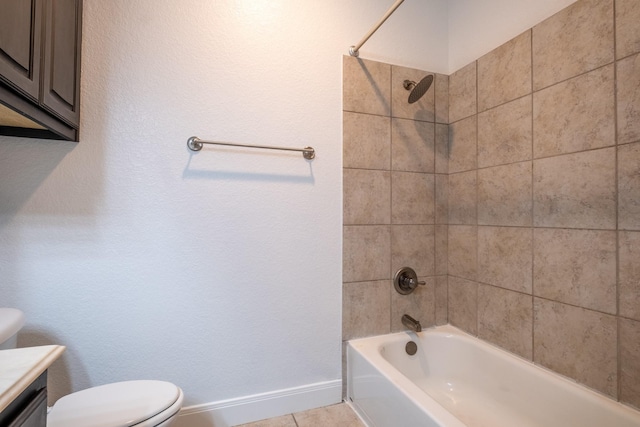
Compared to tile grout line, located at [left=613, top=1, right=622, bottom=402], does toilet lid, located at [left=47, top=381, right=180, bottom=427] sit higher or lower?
lower

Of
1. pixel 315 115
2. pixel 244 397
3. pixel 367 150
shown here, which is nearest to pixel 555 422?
pixel 244 397

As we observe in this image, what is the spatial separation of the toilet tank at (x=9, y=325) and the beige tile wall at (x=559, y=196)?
6.74 feet

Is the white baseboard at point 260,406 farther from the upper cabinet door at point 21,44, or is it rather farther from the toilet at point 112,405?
the upper cabinet door at point 21,44

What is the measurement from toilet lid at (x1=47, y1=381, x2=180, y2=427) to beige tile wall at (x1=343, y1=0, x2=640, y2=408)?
0.91m

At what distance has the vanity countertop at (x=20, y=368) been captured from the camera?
514 mm

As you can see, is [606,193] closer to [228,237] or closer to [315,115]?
[315,115]

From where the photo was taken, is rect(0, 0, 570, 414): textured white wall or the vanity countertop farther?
rect(0, 0, 570, 414): textured white wall

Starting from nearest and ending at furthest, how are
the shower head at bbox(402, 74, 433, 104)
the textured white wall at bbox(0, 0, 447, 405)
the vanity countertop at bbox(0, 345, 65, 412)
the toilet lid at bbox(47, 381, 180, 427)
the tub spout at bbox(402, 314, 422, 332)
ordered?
the vanity countertop at bbox(0, 345, 65, 412)
the toilet lid at bbox(47, 381, 180, 427)
the textured white wall at bbox(0, 0, 447, 405)
the shower head at bbox(402, 74, 433, 104)
the tub spout at bbox(402, 314, 422, 332)

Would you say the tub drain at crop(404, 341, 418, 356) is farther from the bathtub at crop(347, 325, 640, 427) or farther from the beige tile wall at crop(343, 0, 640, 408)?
the beige tile wall at crop(343, 0, 640, 408)

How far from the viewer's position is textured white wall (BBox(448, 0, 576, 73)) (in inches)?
50.3

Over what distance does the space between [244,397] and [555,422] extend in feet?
4.54

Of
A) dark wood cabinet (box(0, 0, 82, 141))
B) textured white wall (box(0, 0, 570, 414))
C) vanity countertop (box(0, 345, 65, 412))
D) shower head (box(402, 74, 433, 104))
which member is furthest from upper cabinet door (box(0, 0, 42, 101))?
shower head (box(402, 74, 433, 104))

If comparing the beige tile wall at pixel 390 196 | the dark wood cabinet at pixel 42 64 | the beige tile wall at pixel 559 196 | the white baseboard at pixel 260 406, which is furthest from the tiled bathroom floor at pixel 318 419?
the dark wood cabinet at pixel 42 64

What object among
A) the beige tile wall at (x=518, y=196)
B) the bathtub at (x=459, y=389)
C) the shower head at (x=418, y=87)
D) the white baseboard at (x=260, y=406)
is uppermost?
the shower head at (x=418, y=87)
